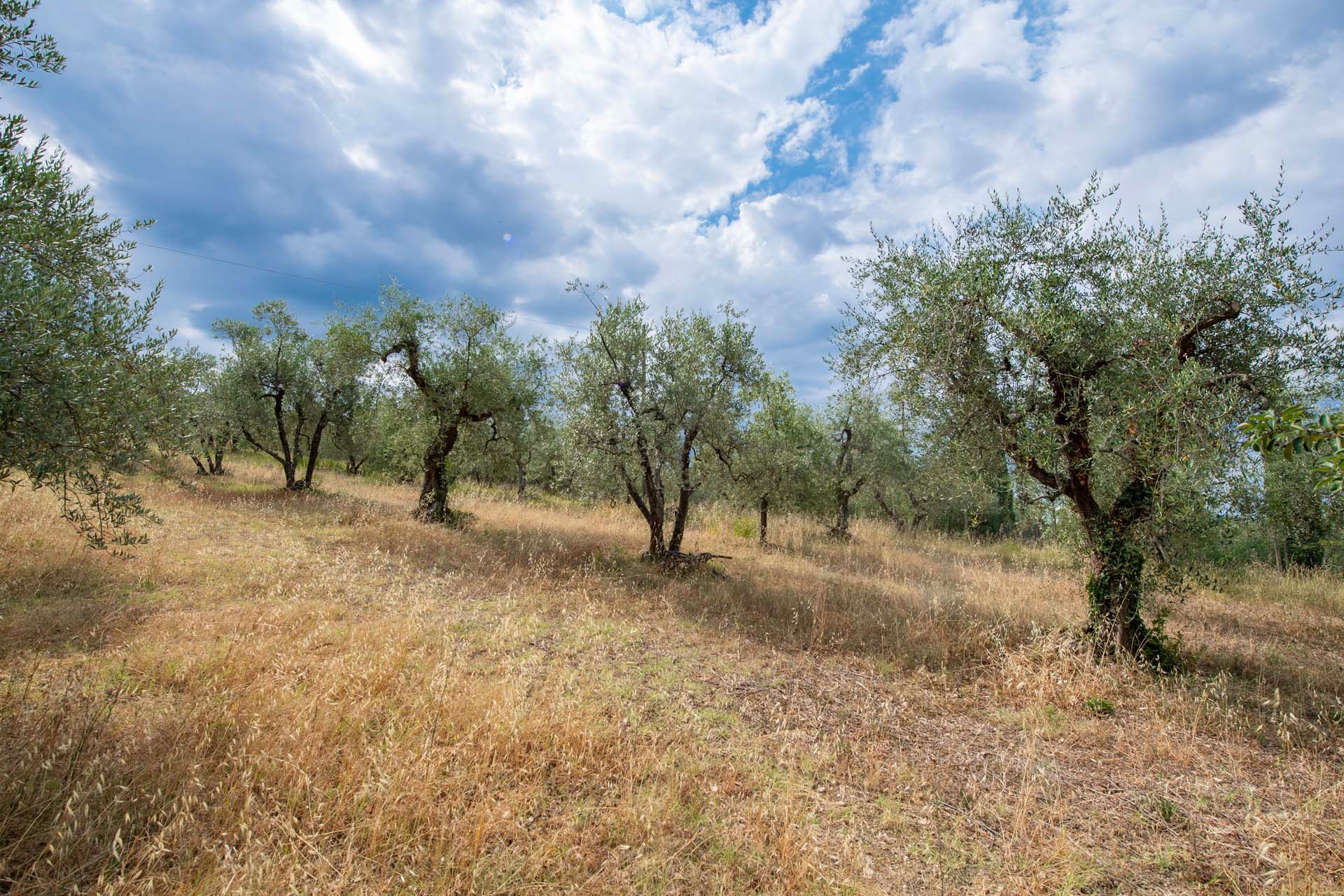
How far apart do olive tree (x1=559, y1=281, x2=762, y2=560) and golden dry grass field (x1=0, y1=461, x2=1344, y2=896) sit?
383 centimetres

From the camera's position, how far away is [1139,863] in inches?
149

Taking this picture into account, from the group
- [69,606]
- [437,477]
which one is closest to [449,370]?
[437,477]

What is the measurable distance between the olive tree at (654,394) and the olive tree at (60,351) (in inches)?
307

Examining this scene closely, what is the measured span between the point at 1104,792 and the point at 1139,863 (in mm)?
1021

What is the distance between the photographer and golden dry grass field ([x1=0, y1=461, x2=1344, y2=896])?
10.8 ft

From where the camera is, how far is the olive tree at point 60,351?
160 inches

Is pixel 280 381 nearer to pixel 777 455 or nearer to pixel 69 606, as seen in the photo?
pixel 69 606

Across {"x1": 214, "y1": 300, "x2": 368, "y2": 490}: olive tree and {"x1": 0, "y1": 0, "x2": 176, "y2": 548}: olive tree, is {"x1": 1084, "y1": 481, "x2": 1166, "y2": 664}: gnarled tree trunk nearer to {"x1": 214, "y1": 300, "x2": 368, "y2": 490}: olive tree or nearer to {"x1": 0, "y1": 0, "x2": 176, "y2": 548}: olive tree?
{"x1": 0, "y1": 0, "x2": 176, "y2": 548}: olive tree

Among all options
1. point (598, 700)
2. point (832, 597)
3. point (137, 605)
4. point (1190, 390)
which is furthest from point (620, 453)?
point (1190, 390)

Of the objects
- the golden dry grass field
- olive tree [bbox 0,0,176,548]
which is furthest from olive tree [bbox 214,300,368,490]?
olive tree [bbox 0,0,176,548]

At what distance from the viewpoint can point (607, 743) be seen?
470cm

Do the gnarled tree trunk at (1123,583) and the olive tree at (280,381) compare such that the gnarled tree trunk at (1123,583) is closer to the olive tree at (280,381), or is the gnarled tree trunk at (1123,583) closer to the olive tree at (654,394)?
the olive tree at (654,394)

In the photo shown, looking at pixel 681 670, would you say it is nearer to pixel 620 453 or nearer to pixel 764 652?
pixel 764 652

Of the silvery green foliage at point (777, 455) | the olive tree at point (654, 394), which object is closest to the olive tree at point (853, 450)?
the silvery green foliage at point (777, 455)
